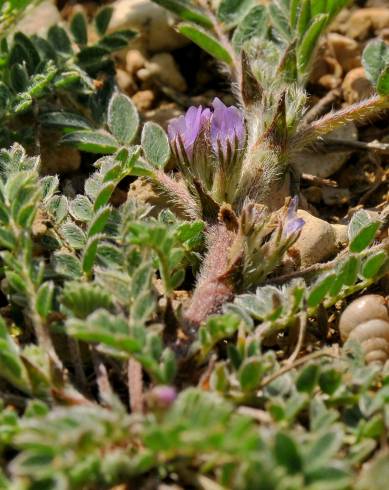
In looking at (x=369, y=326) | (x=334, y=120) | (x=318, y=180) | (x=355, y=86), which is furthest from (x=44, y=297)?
(x=355, y=86)

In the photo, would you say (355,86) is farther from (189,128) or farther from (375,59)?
(189,128)

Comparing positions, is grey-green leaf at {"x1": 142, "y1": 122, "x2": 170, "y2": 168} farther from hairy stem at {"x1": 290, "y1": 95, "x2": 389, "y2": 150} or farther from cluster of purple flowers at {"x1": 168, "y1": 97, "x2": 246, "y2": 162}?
hairy stem at {"x1": 290, "y1": 95, "x2": 389, "y2": 150}

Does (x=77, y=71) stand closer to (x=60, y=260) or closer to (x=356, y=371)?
(x=60, y=260)

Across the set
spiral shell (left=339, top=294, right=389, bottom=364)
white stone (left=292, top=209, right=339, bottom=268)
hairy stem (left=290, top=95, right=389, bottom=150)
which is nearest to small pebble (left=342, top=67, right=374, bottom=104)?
hairy stem (left=290, top=95, right=389, bottom=150)

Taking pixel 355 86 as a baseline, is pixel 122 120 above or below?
above

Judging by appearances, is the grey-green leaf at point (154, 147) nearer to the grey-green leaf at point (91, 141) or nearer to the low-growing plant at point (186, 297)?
the low-growing plant at point (186, 297)

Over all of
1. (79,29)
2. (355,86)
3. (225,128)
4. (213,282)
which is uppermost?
(79,29)

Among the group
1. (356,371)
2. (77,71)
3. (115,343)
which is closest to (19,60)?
(77,71)
